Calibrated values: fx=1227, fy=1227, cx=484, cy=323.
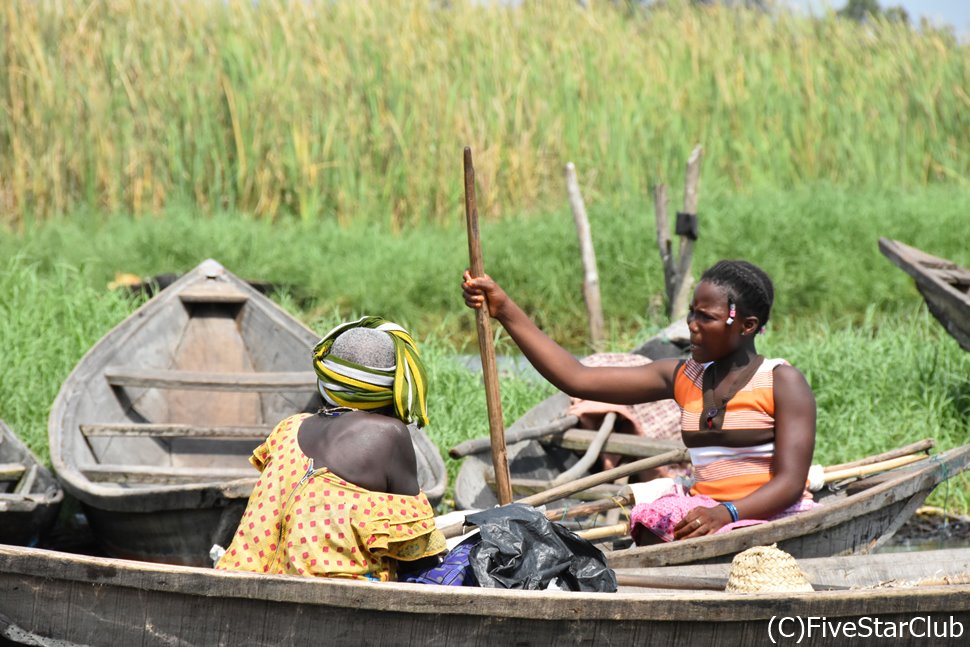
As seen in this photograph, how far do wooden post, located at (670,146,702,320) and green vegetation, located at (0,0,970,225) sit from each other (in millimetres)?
2960

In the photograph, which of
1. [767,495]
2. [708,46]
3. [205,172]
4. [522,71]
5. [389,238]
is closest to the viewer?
[767,495]

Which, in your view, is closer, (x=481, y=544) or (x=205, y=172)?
(x=481, y=544)

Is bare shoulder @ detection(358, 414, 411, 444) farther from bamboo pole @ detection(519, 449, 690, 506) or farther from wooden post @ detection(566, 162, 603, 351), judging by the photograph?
wooden post @ detection(566, 162, 603, 351)

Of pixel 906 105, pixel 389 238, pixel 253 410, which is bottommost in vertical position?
pixel 253 410

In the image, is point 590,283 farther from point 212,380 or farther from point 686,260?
point 212,380

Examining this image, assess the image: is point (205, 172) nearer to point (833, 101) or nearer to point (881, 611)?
point (833, 101)

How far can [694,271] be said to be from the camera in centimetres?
824

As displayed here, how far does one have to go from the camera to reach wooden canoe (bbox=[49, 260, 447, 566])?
4.21 metres

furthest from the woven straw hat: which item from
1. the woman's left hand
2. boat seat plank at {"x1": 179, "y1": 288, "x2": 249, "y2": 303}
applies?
boat seat plank at {"x1": 179, "y1": 288, "x2": 249, "y2": 303}

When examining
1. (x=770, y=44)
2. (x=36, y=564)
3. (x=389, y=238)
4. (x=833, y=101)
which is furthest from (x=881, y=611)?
(x=770, y=44)

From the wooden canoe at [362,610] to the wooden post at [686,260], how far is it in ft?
13.9

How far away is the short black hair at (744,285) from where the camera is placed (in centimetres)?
354

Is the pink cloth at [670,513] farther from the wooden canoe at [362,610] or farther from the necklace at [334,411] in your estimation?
the necklace at [334,411]

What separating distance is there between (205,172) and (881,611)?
26.3 ft
